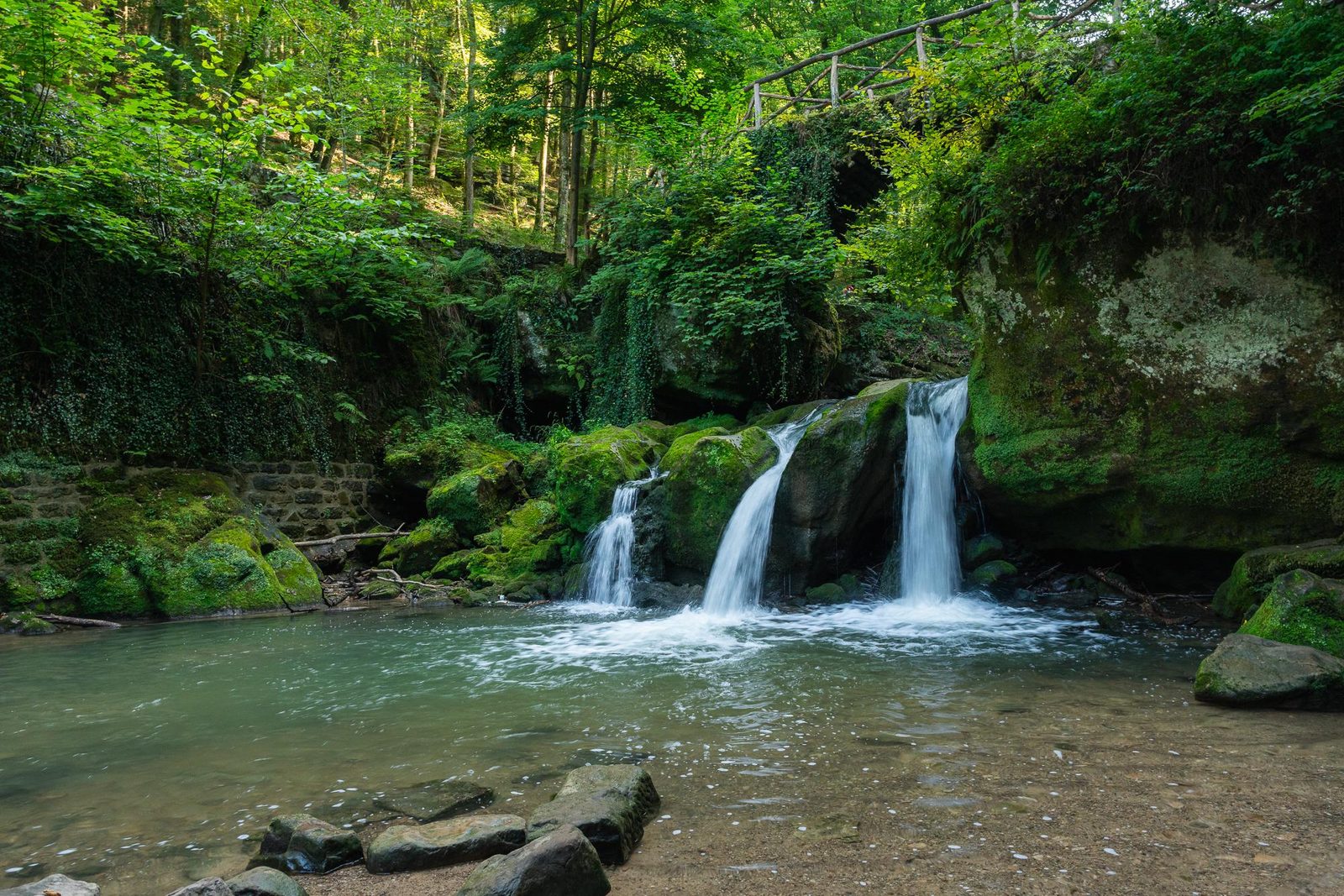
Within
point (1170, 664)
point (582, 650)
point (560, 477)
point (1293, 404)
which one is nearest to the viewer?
point (1170, 664)

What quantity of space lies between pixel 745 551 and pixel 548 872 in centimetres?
699

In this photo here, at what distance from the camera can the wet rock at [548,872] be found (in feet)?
7.52

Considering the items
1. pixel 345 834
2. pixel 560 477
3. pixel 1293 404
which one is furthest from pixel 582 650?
pixel 1293 404

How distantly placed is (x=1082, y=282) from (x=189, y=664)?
9124mm

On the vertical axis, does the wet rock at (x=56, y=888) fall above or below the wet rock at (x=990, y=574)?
below

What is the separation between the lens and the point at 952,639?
6.54 metres

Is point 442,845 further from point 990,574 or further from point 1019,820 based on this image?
point 990,574

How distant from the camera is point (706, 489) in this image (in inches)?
382

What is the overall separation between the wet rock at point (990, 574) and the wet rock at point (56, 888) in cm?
828

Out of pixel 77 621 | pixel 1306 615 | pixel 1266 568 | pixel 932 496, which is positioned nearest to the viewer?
pixel 1306 615

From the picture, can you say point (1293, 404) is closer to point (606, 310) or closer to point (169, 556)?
point (606, 310)

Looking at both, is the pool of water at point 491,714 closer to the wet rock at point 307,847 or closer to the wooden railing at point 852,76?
the wet rock at point 307,847

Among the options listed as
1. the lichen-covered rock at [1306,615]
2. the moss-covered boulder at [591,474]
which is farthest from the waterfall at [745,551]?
the lichen-covered rock at [1306,615]

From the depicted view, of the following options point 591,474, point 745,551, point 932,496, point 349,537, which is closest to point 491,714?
point 745,551
